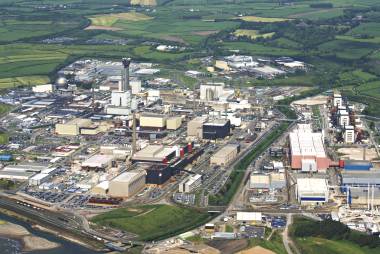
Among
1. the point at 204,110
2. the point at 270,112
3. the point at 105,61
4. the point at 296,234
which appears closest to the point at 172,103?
the point at 204,110

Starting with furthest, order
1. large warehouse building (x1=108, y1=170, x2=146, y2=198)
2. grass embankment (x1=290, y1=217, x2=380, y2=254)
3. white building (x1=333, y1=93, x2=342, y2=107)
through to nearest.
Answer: white building (x1=333, y1=93, x2=342, y2=107) < large warehouse building (x1=108, y1=170, x2=146, y2=198) < grass embankment (x1=290, y1=217, x2=380, y2=254)

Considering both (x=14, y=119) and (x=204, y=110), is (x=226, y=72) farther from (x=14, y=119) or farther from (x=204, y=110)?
(x=14, y=119)

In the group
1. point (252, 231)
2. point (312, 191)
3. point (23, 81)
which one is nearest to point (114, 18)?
point (23, 81)

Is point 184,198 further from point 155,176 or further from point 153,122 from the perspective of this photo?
point 153,122

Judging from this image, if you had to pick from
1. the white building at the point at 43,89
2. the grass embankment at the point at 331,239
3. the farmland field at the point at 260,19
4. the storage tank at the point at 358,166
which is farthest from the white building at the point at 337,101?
the farmland field at the point at 260,19

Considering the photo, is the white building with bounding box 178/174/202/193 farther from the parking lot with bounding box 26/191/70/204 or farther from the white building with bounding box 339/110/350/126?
the white building with bounding box 339/110/350/126

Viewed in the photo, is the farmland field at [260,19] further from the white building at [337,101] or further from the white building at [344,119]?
the white building at [344,119]

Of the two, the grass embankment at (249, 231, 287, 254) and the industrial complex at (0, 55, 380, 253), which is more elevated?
the grass embankment at (249, 231, 287, 254)

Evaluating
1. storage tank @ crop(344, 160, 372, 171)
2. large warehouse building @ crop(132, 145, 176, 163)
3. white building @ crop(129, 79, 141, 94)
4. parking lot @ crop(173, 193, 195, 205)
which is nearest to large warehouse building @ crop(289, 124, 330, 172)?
storage tank @ crop(344, 160, 372, 171)
